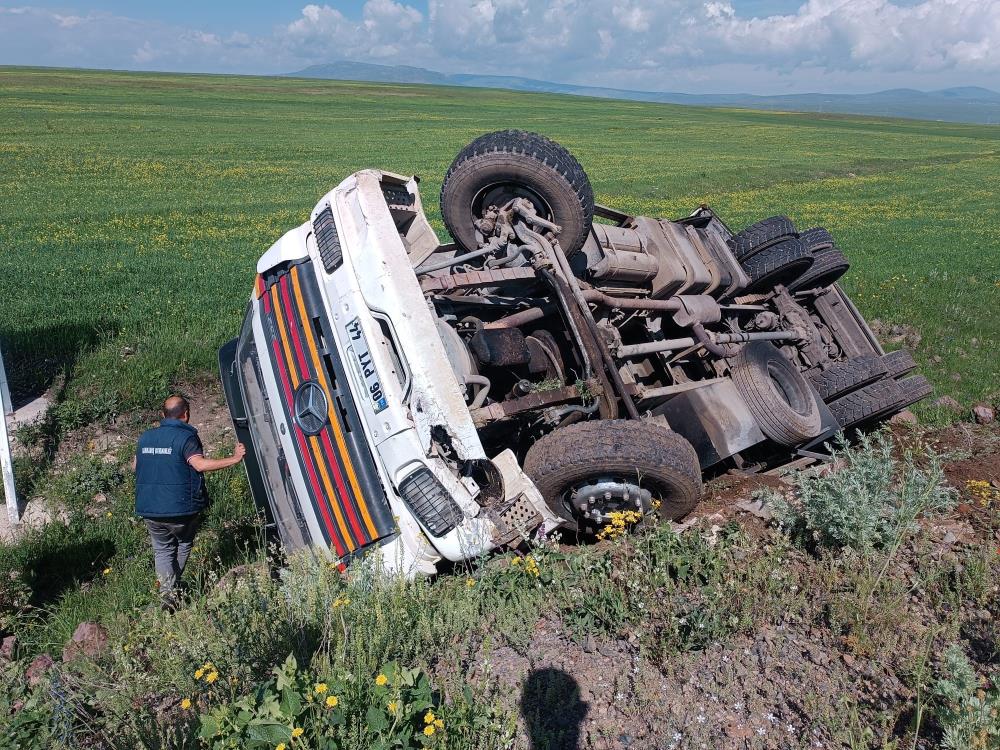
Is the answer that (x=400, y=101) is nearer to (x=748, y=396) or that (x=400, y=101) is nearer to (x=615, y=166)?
(x=615, y=166)

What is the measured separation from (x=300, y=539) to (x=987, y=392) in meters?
6.70

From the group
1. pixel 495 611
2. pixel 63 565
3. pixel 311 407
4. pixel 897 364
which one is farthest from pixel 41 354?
pixel 897 364

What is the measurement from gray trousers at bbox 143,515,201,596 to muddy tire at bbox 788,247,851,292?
5127 millimetres

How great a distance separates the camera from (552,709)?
2617mm

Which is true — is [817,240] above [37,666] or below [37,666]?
above

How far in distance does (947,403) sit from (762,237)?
2490 millimetres

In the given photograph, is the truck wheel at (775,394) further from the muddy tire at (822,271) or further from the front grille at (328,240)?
the front grille at (328,240)

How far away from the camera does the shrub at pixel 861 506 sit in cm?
335

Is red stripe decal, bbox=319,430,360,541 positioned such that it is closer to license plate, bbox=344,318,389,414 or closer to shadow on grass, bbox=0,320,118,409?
license plate, bbox=344,318,389,414

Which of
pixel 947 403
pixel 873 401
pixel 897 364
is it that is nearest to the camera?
pixel 873 401

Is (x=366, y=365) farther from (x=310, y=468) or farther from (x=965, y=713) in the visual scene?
(x=965, y=713)

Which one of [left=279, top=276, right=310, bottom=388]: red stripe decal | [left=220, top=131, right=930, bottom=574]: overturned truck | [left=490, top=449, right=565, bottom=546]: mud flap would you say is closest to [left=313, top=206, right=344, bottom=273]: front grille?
[left=220, top=131, right=930, bottom=574]: overturned truck

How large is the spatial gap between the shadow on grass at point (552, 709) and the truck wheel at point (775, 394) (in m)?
2.55

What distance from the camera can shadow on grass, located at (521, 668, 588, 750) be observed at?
Answer: 2.46 m
